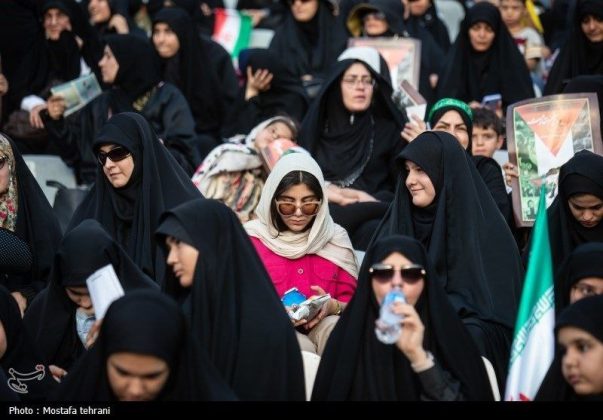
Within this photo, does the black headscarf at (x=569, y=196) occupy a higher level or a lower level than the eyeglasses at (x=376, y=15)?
lower

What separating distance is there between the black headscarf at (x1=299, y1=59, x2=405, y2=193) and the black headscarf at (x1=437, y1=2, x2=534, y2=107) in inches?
47.7

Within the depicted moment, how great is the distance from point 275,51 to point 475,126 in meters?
2.88

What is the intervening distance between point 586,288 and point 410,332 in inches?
34.5

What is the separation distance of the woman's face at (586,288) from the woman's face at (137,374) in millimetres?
1754

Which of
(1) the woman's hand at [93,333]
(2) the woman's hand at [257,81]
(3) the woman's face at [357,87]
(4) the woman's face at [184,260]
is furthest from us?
(2) the woman's hand at [257,81]

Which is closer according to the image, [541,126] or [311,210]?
[311,210]

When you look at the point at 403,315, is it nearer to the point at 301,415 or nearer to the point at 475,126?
the point at 301,415

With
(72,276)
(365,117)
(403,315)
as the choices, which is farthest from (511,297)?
(365,117)

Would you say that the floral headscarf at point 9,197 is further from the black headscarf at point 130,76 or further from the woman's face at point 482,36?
the woman's face at point 482,36

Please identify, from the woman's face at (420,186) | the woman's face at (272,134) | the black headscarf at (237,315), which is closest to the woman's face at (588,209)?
the woman's face at (420,186)

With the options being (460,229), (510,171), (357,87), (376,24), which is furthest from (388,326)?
(376,24)

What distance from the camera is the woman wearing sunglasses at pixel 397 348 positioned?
513 centimetres

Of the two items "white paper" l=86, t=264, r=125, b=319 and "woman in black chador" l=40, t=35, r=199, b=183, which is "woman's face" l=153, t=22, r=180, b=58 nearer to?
"woman in black chador" l=40, t=35, r=199, b=183

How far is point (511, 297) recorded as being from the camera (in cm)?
640
